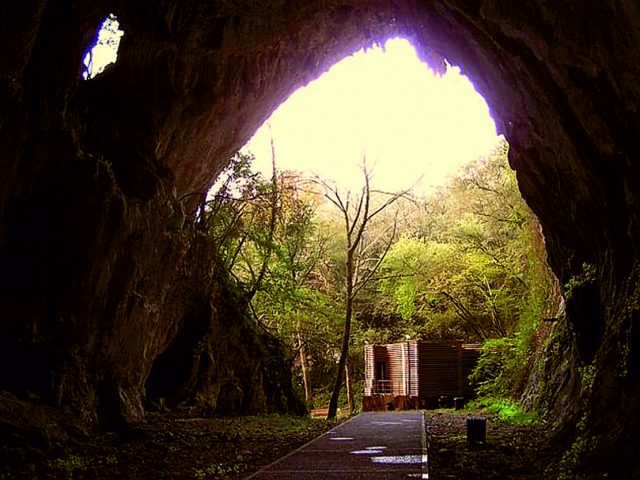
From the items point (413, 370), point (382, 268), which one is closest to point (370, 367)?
point (413, 370)

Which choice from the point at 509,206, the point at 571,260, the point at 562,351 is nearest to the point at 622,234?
the point at 571,260

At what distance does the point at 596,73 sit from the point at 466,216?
75.6 feet

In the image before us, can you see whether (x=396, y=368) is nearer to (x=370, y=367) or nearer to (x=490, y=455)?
(x=370, y=367)

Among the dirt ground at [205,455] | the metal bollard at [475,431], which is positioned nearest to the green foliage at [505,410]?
the dirt ground at [205,455]

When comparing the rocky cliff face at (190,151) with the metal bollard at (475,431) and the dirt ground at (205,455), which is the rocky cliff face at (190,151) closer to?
the dirt ground at (205,455)

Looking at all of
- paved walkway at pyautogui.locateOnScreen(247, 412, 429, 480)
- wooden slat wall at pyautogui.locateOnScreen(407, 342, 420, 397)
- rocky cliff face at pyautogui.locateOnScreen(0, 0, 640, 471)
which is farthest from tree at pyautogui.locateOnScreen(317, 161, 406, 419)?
paved walkway at pyautogui.locateOnScreen(247, 412, 429, 480)

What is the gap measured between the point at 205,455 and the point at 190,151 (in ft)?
A: 26.1

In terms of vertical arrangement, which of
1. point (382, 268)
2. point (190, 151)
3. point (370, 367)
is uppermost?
point (190, 151)

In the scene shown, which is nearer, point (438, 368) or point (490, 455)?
point (490, 455)

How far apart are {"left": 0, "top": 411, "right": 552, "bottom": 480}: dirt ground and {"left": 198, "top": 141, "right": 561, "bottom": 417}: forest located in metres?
7.74

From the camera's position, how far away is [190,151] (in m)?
14.5

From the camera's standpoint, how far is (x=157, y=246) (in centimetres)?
1259

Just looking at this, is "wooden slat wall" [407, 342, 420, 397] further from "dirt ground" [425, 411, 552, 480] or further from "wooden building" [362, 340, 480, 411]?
"dirt ground" [425, 411, 552, 480]

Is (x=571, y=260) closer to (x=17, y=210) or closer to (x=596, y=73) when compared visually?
(x=596, y=73)
